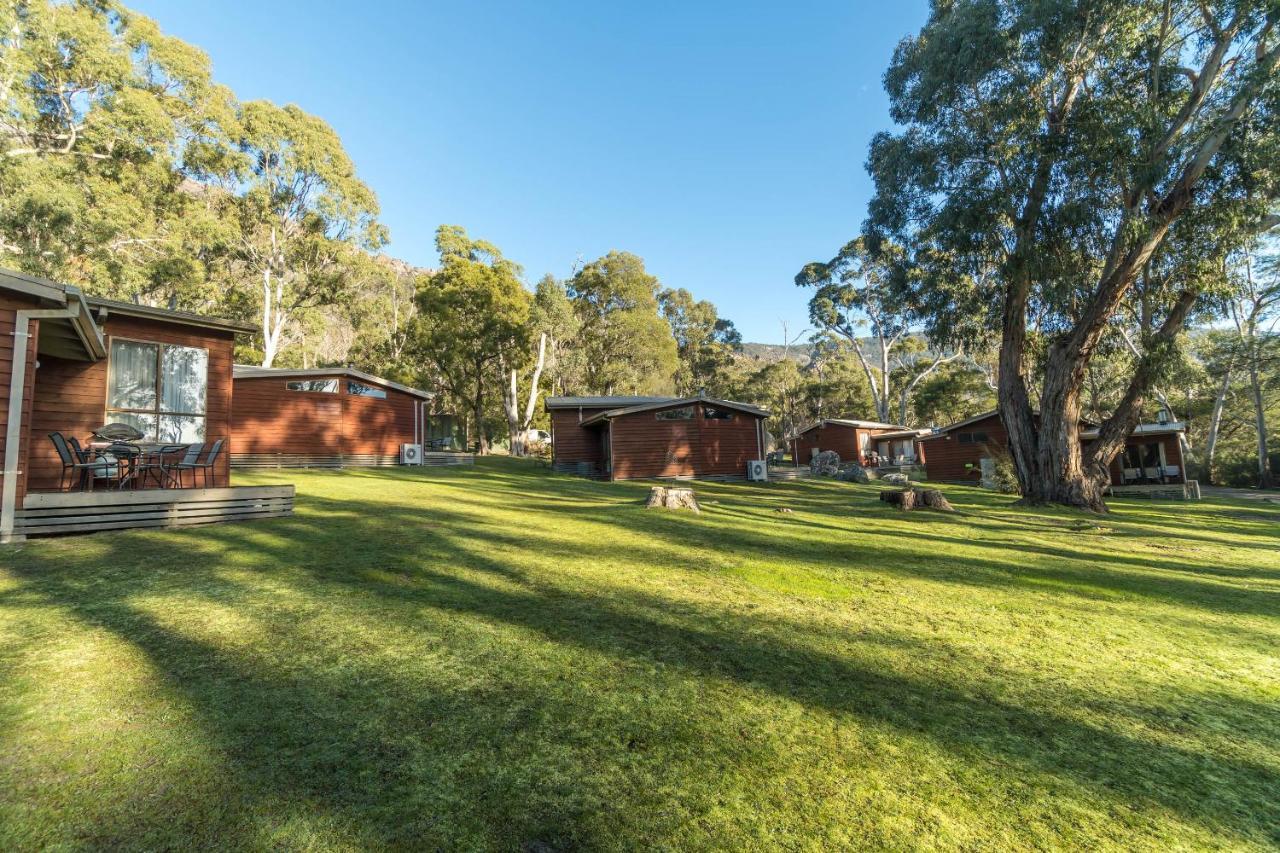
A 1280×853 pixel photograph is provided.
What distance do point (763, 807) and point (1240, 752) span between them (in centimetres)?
217

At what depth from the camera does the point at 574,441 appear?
24594mm

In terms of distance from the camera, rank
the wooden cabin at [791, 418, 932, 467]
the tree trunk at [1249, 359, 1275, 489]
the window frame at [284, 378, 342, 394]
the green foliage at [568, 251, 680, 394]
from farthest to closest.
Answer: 1. the green foliage at [568, 251, 680, 394]
2. the wooden cabin at [791, 418, 932, 467]
3. the tree trunk at [1249, 359, 1275, 489]
4. the window frame at [284, 378, 342, 394]

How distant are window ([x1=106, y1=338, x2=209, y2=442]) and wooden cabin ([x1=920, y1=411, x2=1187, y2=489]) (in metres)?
24.4

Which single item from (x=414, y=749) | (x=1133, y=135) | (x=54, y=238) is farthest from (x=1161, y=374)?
(x=54, y=238)

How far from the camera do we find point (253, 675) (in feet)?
8.90

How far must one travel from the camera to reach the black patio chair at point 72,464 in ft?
21.8

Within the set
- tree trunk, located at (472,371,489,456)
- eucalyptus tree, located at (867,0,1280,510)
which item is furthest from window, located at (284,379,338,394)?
eucalyptus tree, located at (867,0,1280,510)

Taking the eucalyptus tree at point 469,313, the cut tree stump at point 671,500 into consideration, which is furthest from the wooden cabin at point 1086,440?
the eucalyptus tree at point 469,313

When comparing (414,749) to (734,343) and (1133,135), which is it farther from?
(734,343)

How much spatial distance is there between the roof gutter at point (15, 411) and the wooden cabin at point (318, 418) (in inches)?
499

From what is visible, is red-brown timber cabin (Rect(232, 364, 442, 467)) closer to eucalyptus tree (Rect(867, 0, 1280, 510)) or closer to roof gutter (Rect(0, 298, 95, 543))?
roof gutter (Rect(0, 298, 95, 543))

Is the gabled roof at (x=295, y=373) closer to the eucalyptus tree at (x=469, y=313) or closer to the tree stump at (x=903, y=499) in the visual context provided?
the eucalyptus tree at (x=469, y=313)

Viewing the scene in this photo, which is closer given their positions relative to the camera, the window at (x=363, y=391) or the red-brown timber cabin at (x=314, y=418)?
the red-brown timber cabin at (x=314, y=418)

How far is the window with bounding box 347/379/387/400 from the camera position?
19172 mm
